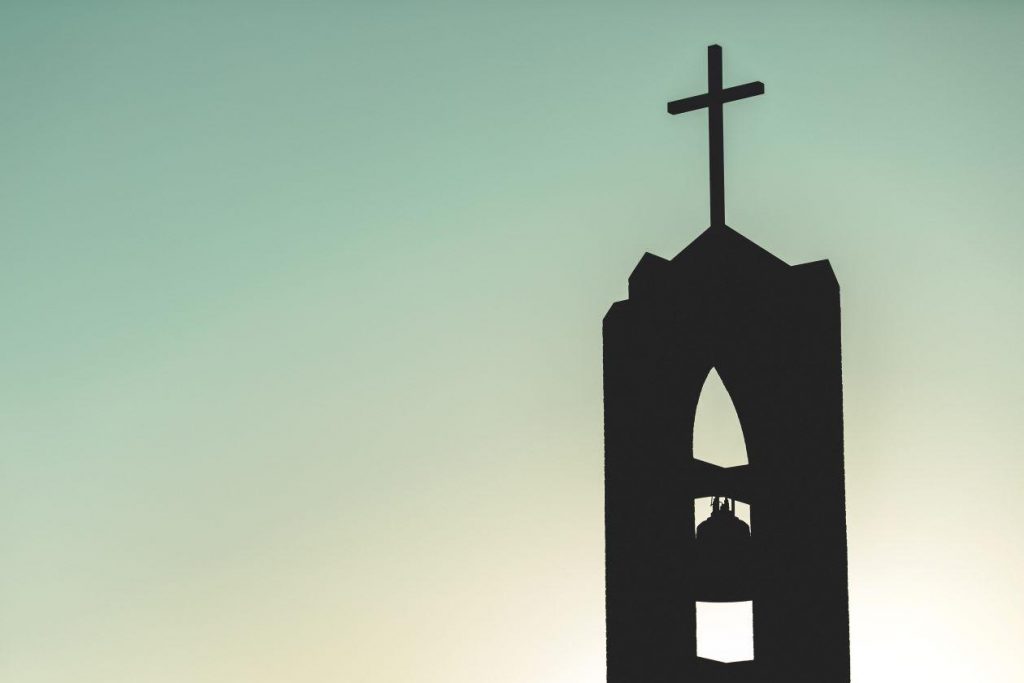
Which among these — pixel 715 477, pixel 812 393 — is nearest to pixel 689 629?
pixel 715 477

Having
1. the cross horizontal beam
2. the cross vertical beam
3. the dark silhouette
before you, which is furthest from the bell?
the cross horizontal beam

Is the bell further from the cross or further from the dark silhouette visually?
the cross

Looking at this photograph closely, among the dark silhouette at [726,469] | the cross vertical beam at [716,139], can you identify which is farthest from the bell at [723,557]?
the cross vertical beam at [716,139]

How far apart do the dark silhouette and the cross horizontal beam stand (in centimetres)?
1

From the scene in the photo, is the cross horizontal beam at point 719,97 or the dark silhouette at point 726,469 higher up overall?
the cross horizontal beam at point 719,97

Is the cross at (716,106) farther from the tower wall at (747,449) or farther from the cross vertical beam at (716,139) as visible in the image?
the tower wall at (747,449)

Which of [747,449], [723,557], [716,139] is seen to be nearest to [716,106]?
[716,139]

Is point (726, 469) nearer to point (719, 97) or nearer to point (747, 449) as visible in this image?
point (747, 449)

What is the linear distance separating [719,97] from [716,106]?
7 cm

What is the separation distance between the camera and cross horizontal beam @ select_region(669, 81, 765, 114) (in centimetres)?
845

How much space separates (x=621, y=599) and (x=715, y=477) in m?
0.93

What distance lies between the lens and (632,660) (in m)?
7.89

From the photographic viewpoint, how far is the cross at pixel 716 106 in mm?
8203

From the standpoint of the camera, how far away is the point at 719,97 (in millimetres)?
8516
